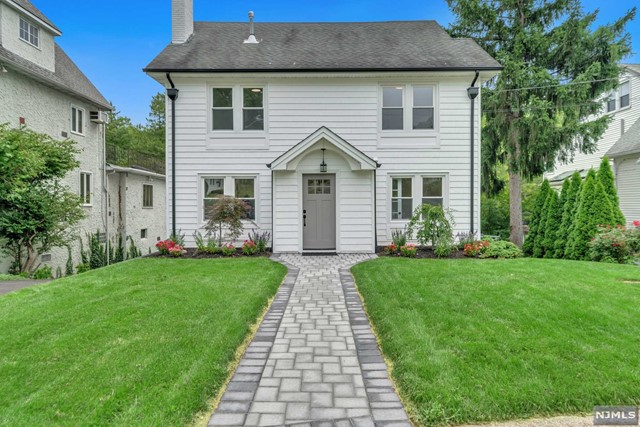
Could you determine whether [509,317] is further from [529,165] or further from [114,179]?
[114,179]

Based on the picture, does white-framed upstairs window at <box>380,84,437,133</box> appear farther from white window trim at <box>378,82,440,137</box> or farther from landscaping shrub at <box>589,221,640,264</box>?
landscaping shrub at <box>589,221,640,264</box>

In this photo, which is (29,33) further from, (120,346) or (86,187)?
(120,346)

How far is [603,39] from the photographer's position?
45.6 feet

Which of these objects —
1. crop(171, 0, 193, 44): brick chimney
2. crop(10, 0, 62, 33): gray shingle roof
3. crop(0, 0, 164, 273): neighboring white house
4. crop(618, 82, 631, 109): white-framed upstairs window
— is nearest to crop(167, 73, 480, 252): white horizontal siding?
crop(171, 0, 193, 44): brick chimney

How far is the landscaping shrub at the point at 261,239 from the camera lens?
1080 cm

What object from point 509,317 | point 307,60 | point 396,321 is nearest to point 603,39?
point 307,60

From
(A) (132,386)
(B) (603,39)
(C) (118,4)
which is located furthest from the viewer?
(C) (118,4)

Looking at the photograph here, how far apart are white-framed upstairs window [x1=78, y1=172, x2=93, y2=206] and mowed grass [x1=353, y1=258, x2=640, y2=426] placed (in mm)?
13399

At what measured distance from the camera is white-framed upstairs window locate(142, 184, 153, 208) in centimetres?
1858

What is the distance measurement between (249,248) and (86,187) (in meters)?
9.39

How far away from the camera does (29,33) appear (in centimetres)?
1296

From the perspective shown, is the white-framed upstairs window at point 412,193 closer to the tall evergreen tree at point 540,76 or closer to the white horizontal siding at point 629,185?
the tall evergreen tree at point 540,76

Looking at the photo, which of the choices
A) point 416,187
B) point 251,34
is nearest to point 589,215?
point 416,187

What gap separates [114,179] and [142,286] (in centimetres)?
1248
